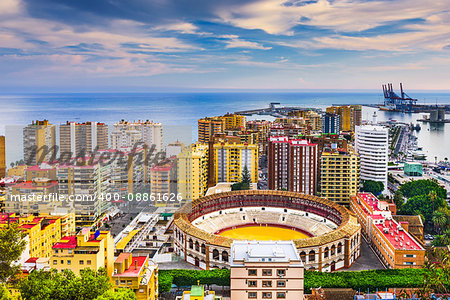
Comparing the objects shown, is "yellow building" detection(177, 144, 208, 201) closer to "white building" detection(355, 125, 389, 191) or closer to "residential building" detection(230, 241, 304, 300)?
"white building" detection(355, 125, 389, 191)

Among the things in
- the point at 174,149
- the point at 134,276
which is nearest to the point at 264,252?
the point at 134,276

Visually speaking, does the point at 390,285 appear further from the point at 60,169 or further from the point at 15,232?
the point at 60,169

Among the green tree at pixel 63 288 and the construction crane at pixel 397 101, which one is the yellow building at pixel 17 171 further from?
the construction crane at pixel 397 101

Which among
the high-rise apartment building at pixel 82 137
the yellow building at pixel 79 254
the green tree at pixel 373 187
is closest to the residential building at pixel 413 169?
the green tree at pixel 373 187

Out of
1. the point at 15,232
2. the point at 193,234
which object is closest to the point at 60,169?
the point at 193,234

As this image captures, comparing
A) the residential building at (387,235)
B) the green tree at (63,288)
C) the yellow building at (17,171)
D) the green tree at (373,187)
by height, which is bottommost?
the residential building at (387,235)
